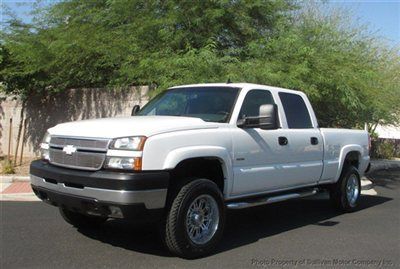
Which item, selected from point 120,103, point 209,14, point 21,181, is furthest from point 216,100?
point 120,103

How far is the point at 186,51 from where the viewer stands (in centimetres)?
1250

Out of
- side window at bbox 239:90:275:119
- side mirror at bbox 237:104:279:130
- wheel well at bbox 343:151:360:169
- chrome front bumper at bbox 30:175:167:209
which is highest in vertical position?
side window at bbox 239:90:275:119

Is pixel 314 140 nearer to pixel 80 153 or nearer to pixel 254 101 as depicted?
pixel 254 101

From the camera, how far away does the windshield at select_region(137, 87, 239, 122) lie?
6848 mm

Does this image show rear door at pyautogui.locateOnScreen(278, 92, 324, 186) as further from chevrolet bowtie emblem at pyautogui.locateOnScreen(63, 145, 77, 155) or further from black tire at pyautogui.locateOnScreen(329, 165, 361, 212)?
chevrolet bowtie emblem at pyautogui.locateOnScreen(63, 145, 77, 155)

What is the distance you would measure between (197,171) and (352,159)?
4.06 m

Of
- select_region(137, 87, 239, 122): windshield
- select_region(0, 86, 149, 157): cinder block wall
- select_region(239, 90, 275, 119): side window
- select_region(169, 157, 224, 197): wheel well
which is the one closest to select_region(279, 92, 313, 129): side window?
select_region(239, 90, 275, 119): side window

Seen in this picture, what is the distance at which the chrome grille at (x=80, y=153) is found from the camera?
5641 mm

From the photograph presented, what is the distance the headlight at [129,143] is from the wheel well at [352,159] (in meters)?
4.71

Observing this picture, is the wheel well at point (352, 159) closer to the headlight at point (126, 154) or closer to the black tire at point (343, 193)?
the black tire at point (343, 193)

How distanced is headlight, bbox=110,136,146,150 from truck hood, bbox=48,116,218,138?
5 centimetres

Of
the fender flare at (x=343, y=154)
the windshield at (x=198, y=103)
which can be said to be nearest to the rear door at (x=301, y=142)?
the fender flare at (x=343, y=154)

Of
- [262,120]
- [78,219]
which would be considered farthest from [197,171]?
[78,219]

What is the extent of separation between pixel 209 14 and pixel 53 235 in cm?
715
